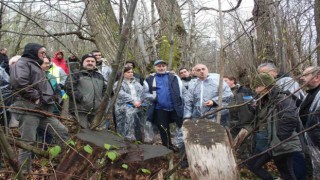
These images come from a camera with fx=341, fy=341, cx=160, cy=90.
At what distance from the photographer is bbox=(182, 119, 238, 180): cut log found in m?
2.62

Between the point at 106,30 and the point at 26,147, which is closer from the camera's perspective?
the point at 26,147

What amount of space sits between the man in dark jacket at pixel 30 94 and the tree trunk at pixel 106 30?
12.2ft

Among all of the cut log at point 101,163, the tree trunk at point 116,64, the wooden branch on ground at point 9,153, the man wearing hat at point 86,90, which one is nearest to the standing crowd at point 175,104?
the man wearing hat at point 86,90

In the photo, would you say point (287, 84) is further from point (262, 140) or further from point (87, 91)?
point (87, 91)

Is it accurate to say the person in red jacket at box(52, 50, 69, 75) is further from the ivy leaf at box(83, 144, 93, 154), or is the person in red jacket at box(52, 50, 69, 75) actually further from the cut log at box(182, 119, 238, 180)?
the cut log at box(182, 119, 238, 180)

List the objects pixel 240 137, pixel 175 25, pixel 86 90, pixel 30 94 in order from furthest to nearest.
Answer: pixel 175 25, pixel 86 90, pixel 30 94, pixel 240 137

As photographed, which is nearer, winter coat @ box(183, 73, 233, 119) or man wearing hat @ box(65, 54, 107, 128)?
man wearing hat @ box(65, 54, 107, 128)

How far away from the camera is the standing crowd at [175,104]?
389 centimetres

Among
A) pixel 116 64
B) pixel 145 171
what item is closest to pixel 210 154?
pixel 145 171

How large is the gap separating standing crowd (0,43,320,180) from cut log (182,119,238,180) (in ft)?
1.12

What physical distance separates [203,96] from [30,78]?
2555mm

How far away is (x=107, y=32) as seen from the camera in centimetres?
831

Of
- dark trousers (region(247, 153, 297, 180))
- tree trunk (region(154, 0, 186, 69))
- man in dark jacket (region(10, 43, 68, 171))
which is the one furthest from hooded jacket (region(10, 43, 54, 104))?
tree trunk (region(154, 0, 186, 69))

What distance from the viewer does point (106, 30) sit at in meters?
8.23
